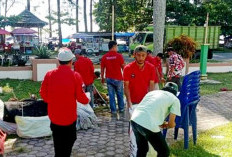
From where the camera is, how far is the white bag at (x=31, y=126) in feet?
17.7

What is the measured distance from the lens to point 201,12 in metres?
28.0

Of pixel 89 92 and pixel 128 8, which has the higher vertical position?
pixel 128 8

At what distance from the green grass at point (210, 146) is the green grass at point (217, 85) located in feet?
13.9

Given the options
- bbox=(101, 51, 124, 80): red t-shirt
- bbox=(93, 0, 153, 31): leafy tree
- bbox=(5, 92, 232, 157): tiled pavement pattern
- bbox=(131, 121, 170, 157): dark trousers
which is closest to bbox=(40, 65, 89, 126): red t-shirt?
bbox=(131, 121, 170, 157): dark trousers

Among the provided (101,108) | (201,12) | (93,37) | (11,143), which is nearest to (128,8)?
(93,37)

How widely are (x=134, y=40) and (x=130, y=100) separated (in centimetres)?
1889

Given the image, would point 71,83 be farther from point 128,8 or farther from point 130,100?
point 128,8

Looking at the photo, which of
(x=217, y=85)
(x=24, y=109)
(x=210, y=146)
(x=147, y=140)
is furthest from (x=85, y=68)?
(x=217, y=85)

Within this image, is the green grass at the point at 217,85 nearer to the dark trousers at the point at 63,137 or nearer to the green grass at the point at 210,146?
the green grass at the point at 210,146

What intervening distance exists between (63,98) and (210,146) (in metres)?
2.90

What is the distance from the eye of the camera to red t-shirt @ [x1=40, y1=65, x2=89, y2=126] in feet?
11.5

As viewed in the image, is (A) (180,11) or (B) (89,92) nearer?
(B) (89,92)

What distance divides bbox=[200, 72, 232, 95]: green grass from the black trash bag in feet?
19.6

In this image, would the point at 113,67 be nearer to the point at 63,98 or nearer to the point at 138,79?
the point at 138,79
